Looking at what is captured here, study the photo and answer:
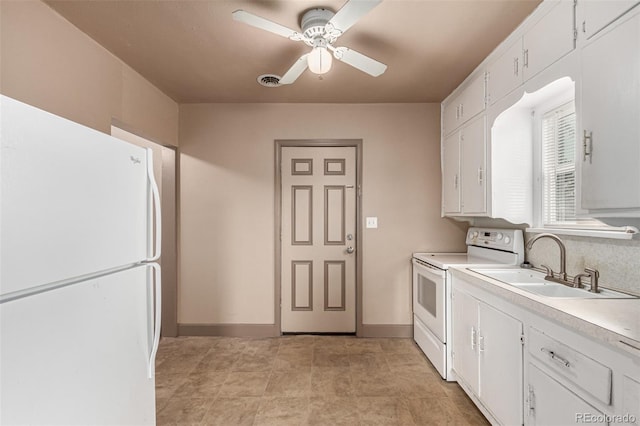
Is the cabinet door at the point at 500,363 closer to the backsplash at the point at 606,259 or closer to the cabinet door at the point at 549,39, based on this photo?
the backsplash at the point at 606,259

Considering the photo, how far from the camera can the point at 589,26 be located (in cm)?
150

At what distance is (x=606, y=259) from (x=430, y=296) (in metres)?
1.38

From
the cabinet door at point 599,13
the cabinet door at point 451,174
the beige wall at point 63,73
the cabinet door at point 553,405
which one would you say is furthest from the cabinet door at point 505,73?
the beige wall at point 63,73

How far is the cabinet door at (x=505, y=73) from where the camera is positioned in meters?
2.08

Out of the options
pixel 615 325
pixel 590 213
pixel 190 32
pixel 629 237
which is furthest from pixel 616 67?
pixel 190 32

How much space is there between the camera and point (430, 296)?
296 cm

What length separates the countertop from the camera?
1.10m

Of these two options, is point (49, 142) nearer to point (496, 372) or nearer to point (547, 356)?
point (547, 356)

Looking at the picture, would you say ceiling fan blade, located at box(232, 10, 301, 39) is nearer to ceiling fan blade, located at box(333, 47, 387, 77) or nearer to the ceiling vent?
ceiling fan blade, located at box(333, 47, 387, 77)

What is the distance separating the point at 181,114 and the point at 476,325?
11.2 ft

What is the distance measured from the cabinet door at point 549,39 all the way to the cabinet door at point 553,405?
5.16 feet

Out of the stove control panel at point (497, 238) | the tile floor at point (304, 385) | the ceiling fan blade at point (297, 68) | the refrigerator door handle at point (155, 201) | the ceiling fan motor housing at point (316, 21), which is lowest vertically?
the tile floor at point (304, 385)

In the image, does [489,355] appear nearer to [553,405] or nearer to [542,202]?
[553,405]

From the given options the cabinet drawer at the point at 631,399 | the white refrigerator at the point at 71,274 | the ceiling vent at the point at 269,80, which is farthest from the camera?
the ceiling vent at the point at 269,80
